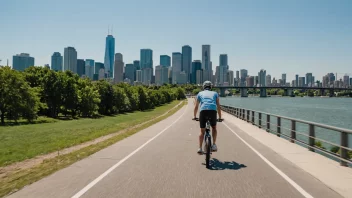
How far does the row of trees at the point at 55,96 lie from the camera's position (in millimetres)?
44250

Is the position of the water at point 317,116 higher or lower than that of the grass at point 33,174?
lower

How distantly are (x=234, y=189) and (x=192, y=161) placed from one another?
11.0ft

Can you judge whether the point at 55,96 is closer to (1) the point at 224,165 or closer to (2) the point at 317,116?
(2) the point at 317,116

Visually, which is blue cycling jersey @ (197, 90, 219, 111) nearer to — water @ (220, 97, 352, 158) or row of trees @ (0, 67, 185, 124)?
water @ (220, 97, 352, 158)

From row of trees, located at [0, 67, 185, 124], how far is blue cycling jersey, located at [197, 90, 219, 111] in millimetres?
38707

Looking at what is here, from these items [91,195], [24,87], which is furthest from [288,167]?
[24,87]

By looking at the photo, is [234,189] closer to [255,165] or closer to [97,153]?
[255,165]

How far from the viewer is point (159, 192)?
6555 mm

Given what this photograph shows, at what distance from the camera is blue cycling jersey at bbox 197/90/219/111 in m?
9.51

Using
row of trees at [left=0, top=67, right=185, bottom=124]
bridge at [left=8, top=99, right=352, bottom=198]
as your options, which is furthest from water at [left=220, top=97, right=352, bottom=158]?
row of trees at [left=0, top=67, right=185, bottom=124]

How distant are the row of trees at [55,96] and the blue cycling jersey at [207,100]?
38.7 meters

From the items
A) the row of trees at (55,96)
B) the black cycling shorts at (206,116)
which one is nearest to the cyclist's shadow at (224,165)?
the black cycling shorts at (206,116)

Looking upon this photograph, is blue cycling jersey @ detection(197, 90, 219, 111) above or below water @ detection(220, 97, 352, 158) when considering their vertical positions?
above

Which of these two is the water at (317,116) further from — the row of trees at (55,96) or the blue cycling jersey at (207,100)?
the row of trees at (55,96)
